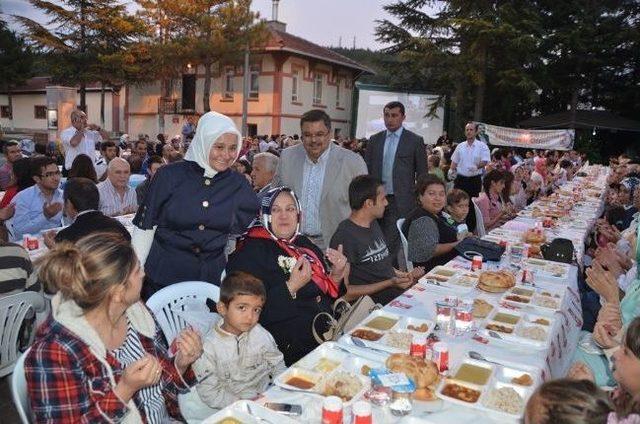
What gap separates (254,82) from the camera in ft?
96.1

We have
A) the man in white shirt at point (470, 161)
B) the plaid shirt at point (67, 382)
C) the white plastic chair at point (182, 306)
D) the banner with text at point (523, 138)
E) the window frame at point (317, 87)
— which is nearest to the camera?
the plaid shirt at point (67, 382)

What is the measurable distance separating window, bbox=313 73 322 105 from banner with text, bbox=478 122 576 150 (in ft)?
39.2

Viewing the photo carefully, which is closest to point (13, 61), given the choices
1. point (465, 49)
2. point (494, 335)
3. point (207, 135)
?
point (465, 49)

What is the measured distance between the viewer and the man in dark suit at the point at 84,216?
3188mm

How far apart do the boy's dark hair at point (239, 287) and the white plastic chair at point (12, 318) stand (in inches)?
61.6

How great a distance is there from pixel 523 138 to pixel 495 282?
20478 mm

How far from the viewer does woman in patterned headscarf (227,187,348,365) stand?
9.57ft

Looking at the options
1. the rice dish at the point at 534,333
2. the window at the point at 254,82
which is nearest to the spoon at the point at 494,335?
the rice dish at the point at 534,333

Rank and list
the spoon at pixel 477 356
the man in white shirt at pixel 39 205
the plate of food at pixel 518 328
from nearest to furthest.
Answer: the spoon at pixel 477 356 < the plate of food at pixel 518 328 < the man in white shirt at pixel 39 205

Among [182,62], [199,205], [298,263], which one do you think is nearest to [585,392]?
[298,263]

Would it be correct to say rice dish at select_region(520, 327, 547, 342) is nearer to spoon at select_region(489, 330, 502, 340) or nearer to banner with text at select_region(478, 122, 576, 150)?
spoon at select_region(489, 330, 502, 340)

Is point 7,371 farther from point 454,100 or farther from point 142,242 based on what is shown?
point 454,100

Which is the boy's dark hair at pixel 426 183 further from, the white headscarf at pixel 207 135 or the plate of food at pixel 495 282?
the white headscarf at pixel 207 135

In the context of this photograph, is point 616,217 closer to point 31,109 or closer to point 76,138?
point 76,138
